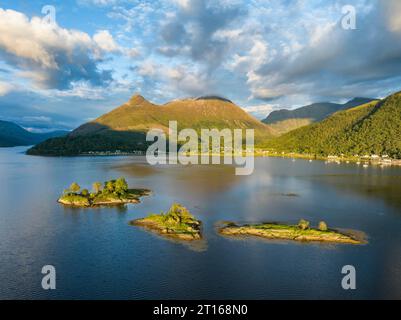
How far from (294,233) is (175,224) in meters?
25.5

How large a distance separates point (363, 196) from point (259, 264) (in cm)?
7811

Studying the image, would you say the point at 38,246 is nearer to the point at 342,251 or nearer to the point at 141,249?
the point at 141,249

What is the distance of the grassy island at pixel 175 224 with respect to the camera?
234 ft

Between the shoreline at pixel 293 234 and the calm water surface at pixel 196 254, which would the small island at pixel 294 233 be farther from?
the calm water surface at pixel 196 254

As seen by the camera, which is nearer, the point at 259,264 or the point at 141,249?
the point at 259,264

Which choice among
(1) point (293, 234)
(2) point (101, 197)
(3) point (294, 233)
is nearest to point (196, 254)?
(1) point (293, 234)

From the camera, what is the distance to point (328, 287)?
159 feet

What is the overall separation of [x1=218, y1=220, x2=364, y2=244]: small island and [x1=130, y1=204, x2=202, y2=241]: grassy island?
6489 millimetres

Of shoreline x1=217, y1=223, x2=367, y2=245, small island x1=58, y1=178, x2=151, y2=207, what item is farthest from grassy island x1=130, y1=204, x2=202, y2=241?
small island x1=58, y1=178, x2=151, y2=207

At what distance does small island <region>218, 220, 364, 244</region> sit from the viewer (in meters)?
68.5

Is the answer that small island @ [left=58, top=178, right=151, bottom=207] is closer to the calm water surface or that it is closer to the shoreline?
the calm water surface

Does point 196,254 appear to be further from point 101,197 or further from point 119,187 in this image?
point 119,187

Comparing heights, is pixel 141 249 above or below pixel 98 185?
below
